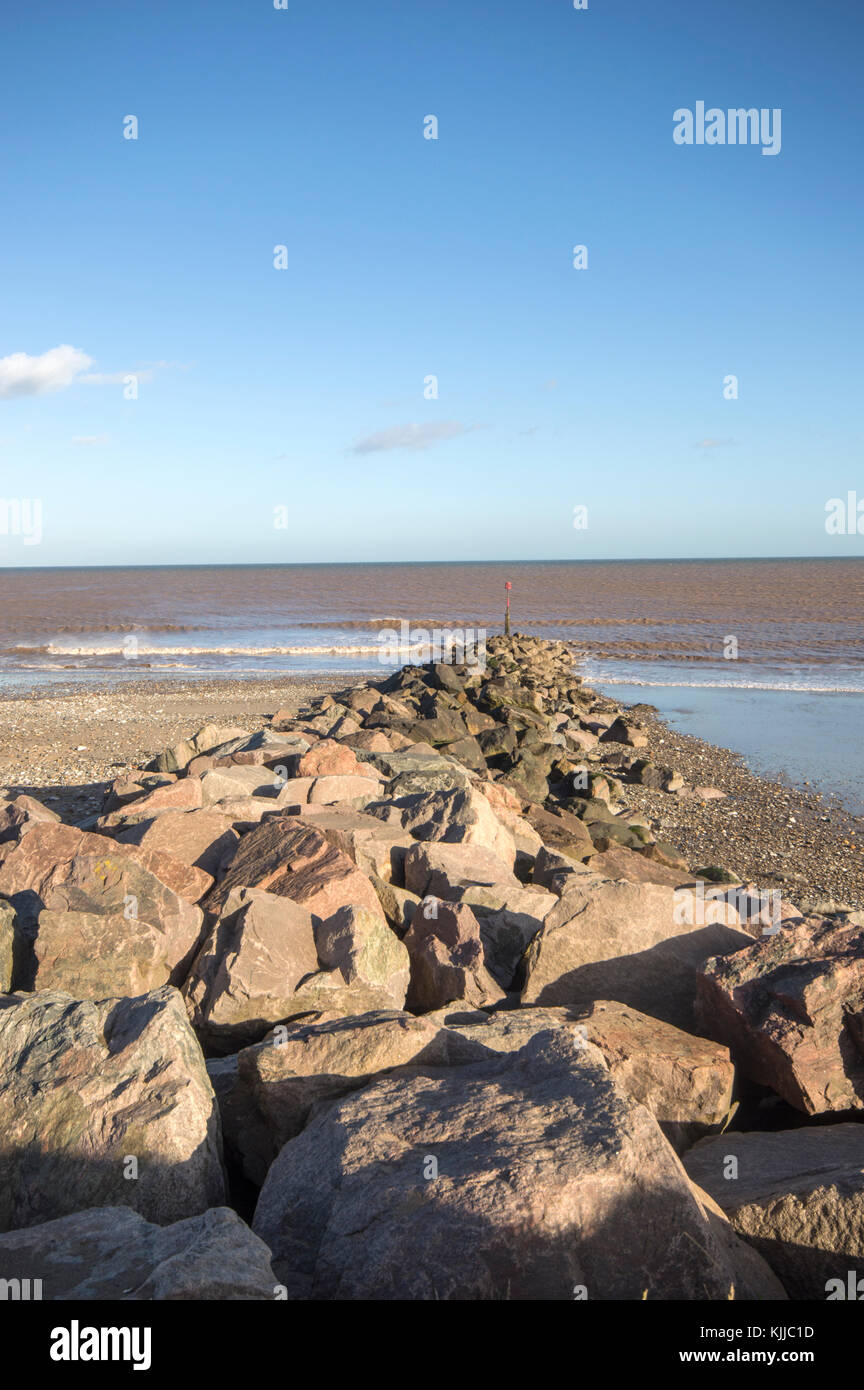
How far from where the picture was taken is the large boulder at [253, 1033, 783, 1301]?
8.40 ft

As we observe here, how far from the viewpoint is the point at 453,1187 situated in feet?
8.93

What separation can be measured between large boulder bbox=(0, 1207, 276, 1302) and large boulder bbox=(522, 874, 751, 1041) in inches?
98.0

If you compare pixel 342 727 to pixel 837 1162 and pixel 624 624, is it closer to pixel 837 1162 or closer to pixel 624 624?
pixel 837 1162

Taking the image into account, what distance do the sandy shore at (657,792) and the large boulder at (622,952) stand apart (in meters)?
4.28

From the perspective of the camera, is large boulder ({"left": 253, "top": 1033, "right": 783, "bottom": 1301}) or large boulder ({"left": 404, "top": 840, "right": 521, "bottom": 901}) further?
large boulder ({"left": 404, "top": 840, "right": 521, "bottom": 901})

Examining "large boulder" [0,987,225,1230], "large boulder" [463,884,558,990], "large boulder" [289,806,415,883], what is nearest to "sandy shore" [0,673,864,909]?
"large boulder" [463,884,558,990]

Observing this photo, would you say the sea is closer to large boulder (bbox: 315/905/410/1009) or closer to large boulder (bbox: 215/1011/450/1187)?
large boulder (bbox: 315/905/410/1009)

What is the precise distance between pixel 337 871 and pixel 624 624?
1506 inches

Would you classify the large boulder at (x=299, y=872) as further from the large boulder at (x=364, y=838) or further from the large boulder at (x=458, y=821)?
the large boulder at (x=458, y=821)

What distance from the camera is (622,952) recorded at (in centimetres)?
498

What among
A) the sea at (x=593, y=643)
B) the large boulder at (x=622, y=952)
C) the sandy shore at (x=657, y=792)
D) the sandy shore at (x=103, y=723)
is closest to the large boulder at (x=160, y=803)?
the sandy shore at (x=657, y=792)

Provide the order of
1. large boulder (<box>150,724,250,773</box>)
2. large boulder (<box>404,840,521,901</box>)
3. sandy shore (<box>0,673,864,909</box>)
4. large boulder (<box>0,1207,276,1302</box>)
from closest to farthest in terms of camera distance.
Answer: large boulder (<box>0,1207,276,1302</box>)
large boulder (<box>404,840,521,901</box>)
sandy shore (<box>0,673,864,909</box>)
large boulder (<box>150,724,250,773</box>)

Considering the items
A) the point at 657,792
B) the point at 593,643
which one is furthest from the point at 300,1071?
the point at 593,643
